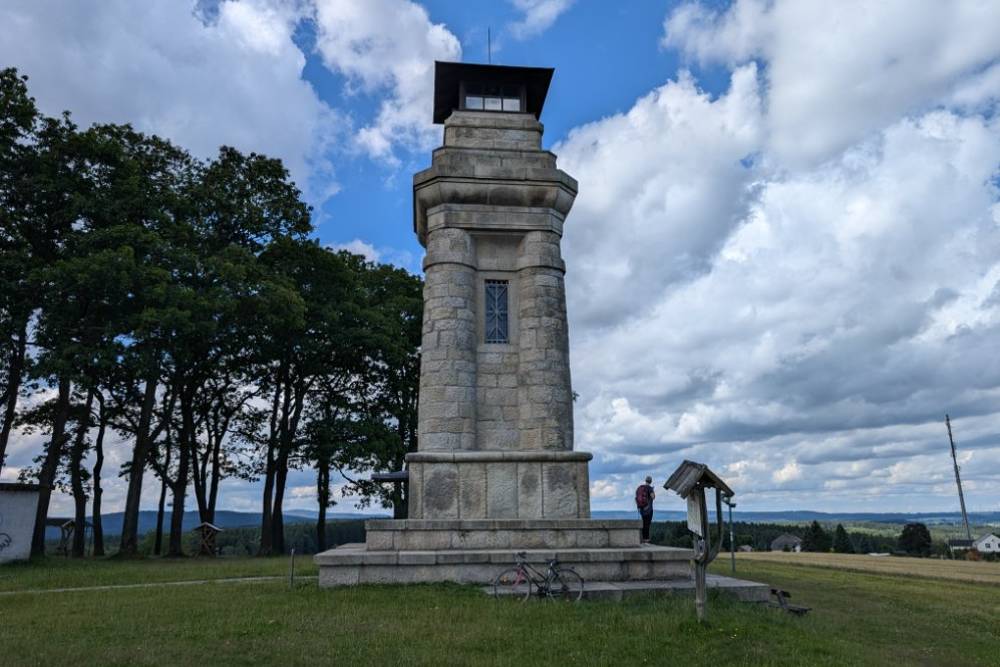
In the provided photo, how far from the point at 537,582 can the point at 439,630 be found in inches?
106

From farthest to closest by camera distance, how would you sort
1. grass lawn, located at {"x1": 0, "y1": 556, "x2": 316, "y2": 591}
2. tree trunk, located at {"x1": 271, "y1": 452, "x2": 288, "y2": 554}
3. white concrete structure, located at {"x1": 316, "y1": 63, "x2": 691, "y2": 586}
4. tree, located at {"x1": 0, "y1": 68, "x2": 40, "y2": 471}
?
tree trunk, located at {"x1": 271, "y1": 452, "x2": 288, "y2": 554}, tree, located at {"x1": 0, "y1": 68, "x2": 40, "y2": 471}, grass lawn, located at {"x1": 0, "y1": 556, "x2": 316, "y2": 591}, white concrete structure, located at {"x1": 316, "y1": 63, "x2": 691, "y2": 586}

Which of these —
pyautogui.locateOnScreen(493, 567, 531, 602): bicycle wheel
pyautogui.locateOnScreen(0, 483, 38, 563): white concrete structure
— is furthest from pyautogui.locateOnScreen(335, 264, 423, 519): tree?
pyautogui.locateOnScreen(493, 567, 531, 602): bicycle wheel

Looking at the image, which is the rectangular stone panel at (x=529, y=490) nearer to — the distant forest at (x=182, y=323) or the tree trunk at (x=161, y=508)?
the distant forest at (x=182, y=323)

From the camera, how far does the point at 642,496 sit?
53.5ft

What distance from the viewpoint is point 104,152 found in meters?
23.3

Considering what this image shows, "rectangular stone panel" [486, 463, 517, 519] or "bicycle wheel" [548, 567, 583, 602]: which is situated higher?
"rectangular stone panel" [486, 463, 517, 519]

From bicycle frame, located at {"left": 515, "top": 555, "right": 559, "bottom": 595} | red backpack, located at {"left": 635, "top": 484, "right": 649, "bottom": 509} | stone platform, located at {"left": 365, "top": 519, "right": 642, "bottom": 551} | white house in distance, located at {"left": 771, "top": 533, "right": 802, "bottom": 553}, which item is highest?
red backpack, located at {"left": 635, "top": 484, "right": 649, "bottom": 509}

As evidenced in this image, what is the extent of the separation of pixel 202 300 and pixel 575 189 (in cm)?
1338

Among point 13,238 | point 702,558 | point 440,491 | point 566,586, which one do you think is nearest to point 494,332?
point 440,491

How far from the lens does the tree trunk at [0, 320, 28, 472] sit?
73.5ft

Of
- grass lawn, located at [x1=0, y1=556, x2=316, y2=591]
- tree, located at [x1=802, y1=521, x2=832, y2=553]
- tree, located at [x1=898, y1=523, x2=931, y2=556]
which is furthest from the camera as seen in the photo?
tree, located at [x1=802, y1=521, x2=832, y2=553]

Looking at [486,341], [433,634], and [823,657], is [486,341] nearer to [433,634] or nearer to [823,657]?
[433,634]

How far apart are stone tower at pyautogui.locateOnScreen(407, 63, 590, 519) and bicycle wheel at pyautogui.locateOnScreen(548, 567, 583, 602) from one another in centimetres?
163

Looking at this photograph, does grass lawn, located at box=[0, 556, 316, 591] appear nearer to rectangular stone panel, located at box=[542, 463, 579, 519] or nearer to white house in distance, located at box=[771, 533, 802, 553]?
rectangular stone panel, located at box=[542, 463, 579, 519]
